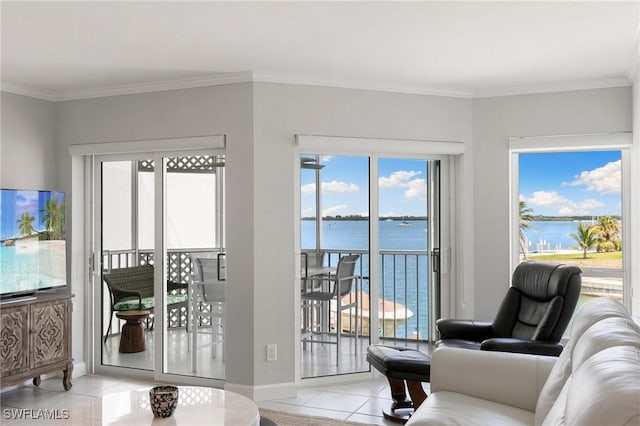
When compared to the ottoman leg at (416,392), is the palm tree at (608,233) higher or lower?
higher

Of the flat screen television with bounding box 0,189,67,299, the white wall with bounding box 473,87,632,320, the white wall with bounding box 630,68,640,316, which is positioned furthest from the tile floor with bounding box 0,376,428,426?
the white wall with bounding box 630,68,640,316

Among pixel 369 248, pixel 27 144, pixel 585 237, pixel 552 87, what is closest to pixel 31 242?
pixel 27 144

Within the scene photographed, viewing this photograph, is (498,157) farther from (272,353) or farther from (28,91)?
(28,91)

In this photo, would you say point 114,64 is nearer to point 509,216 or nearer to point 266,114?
point 266,114

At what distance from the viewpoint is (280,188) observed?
14.4 feet

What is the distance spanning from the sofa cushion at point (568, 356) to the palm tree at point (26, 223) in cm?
393

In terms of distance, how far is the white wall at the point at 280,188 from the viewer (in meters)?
4.33

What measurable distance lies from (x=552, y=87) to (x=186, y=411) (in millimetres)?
3867

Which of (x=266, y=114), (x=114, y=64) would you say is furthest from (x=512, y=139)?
(x=114, y=64)

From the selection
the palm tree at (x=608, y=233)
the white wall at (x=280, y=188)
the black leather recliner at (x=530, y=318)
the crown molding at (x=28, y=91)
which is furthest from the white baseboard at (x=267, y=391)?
the crown molding at (x=28, y=91)

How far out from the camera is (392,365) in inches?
138

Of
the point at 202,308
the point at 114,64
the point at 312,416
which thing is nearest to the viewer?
the point at 312,416

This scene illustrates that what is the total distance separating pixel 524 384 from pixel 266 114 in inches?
108

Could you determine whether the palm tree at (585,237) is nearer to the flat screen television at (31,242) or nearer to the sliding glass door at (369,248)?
the sliding glass door at (369,248)
